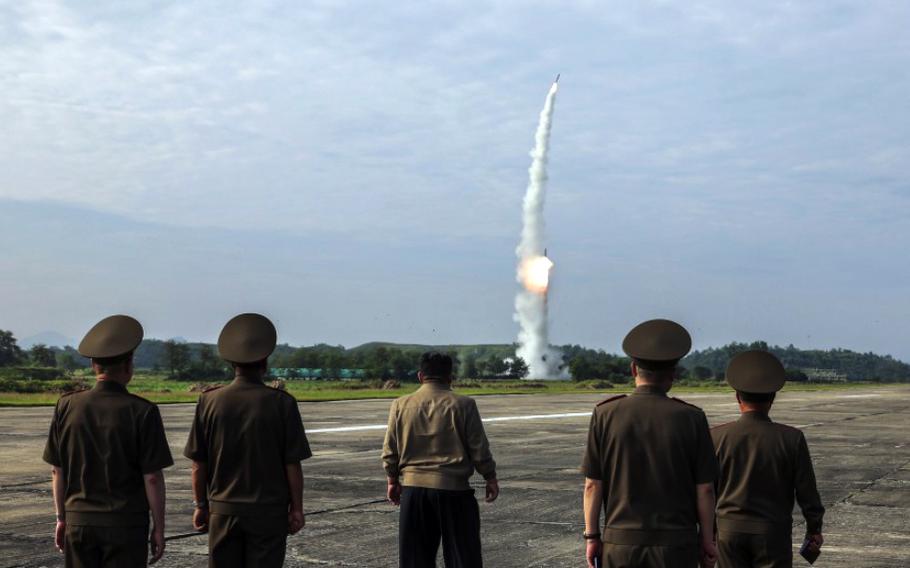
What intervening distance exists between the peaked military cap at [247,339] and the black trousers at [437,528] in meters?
1.99

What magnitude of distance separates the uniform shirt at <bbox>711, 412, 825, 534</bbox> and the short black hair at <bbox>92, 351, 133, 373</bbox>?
3.99 m

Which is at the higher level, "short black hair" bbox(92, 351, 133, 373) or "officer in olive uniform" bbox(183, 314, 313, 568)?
"short black hair" bbox(92, 351, 133, 373)

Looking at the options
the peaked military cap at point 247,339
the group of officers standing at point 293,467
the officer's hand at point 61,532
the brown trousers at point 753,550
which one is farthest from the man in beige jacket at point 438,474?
the officer's hand at point 61,532

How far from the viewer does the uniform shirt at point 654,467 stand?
6172 mm

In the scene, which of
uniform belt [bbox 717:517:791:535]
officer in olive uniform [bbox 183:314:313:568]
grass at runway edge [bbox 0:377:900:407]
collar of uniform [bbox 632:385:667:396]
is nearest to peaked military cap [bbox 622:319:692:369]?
collar of uniform [bbox 632:385:667:396]

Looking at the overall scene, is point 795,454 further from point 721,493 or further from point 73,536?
point 73,536

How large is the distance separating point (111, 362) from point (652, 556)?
3533 mm

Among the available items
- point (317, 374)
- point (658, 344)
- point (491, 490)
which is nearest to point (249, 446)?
point (491, 490)

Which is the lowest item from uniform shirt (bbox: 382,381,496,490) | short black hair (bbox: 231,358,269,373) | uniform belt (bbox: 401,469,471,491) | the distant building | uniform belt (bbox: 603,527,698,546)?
uniform belt (bbox: 603,527,698,546)

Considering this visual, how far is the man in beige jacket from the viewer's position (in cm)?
838

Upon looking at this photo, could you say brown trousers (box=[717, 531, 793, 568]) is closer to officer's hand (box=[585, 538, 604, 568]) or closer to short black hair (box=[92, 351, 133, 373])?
officer's hand (box=[585, 538, 604, 568])

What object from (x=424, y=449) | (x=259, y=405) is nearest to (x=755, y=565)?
(x=424, y=449)

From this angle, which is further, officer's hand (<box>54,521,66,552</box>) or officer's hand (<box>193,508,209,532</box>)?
officer's hand (<box>193,508,209,532</box>)

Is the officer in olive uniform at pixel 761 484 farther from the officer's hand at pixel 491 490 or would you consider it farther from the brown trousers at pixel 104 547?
the brown trousers at pixel 104 547
